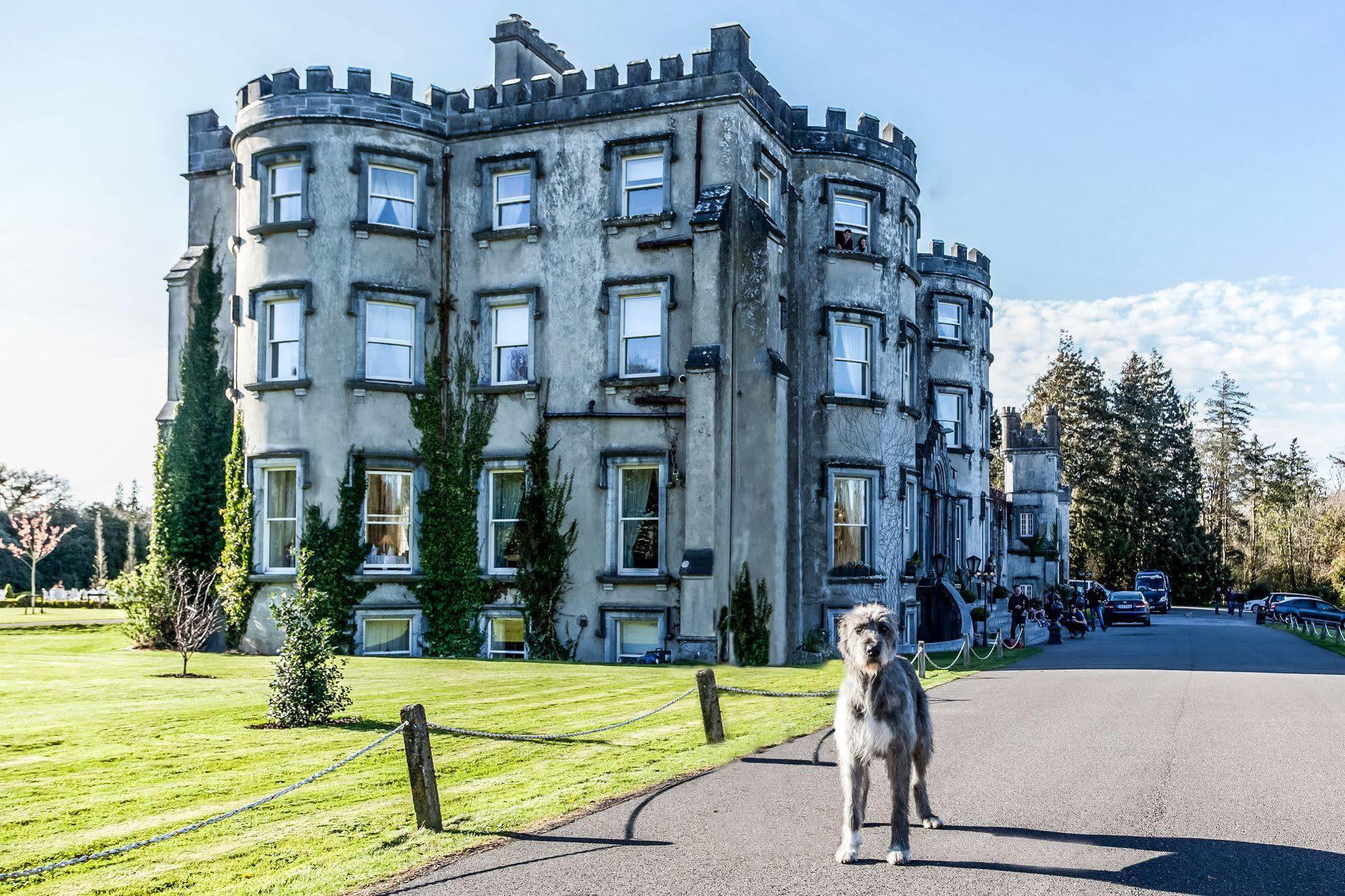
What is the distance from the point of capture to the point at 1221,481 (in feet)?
345

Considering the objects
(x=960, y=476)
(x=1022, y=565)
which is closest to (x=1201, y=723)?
(x=960, y=476)

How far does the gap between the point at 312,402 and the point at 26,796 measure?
16856mm

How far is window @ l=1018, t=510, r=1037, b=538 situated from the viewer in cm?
6325

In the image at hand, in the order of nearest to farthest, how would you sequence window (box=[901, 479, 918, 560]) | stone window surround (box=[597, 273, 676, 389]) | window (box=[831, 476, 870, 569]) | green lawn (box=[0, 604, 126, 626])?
stone window surround (box=[597, 273, 676, 389]), window (box=[831, 476, 870, 569]), window (box=[901, 479, 918, 560]), green lawn (box=[0, 604, 126, 626])

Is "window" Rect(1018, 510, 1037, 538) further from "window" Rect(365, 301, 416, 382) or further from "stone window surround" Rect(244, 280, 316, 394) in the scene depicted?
"stone window surround" Rect(244, 280, 316, 394)

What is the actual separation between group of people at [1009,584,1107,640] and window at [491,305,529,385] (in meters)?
15.4

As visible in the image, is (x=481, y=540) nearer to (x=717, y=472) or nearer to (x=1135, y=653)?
(x=717, y=472)

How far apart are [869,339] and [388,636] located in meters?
13.7

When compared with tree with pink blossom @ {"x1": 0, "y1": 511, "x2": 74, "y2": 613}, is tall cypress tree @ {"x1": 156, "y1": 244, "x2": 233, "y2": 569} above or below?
above

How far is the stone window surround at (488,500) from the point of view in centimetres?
2680

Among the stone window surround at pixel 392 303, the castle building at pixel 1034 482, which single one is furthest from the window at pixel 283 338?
the castle building at pixel 1034 482

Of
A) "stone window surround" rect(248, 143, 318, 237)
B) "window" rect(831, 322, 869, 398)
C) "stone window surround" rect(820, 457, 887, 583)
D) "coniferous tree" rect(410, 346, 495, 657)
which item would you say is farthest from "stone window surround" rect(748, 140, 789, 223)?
"stone window surround" rect(248, 143, 318, 237)

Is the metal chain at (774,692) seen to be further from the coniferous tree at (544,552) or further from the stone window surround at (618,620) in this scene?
the coniferous tree at (544,552)

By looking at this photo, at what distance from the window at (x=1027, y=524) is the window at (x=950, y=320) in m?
24.2
